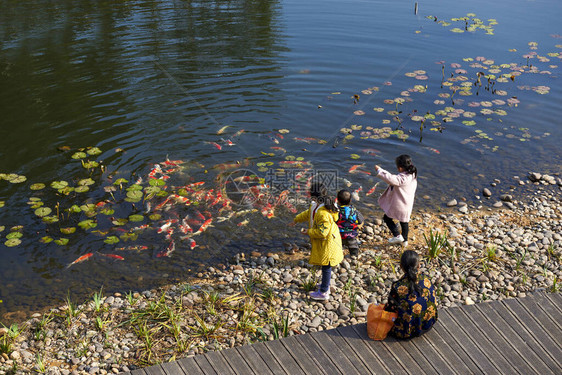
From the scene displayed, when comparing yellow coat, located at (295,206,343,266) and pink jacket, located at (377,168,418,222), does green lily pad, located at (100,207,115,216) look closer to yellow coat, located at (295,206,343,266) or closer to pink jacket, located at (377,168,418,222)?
yellow coat, located at (295,206,343,266)

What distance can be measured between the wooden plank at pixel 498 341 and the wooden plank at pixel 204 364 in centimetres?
314

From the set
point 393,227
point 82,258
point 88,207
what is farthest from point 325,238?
point 88,207

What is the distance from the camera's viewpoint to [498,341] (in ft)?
20.2

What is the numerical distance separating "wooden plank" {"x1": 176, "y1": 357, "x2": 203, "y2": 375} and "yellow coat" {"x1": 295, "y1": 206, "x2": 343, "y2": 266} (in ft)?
7.35

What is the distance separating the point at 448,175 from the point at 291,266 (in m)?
4.69

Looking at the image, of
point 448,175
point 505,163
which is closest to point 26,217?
point 448,175

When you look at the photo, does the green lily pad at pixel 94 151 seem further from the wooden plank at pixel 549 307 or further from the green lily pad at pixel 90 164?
the wooden plank at pixel 549 307

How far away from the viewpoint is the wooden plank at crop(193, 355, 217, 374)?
5805 mm

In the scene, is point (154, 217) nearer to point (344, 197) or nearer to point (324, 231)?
point (344, 197)

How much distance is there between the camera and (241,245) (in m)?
9.23

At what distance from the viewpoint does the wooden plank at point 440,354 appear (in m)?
5.80

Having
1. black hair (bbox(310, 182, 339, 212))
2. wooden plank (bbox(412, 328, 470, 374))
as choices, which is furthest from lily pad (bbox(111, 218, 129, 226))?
wooden plank (bbox(412, 328, 470, 374))

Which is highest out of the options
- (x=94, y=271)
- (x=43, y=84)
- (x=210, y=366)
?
(x=43, y=84)

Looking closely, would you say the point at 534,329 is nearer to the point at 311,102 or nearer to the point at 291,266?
the point at 291,266
